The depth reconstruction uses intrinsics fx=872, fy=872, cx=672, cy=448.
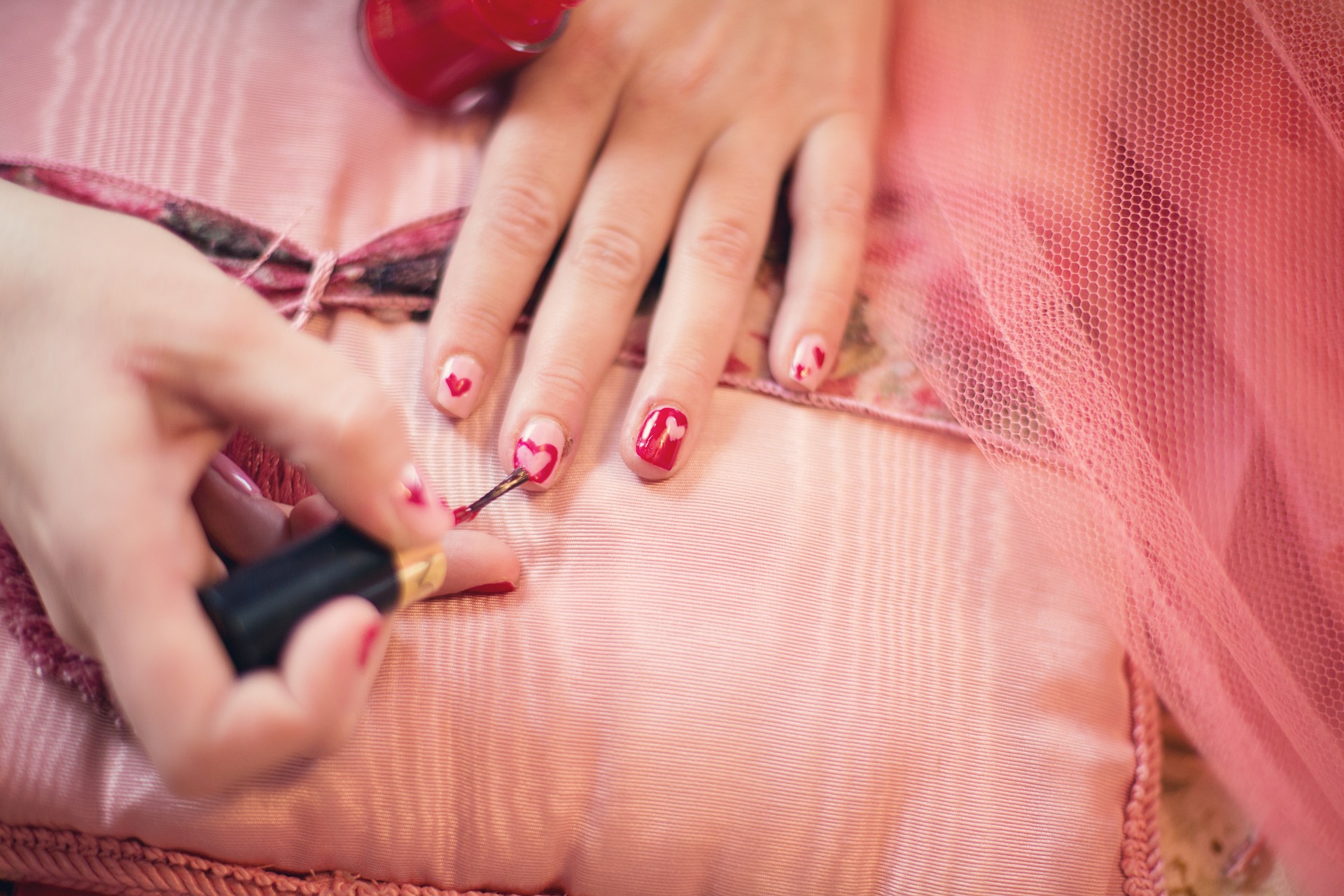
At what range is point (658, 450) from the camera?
19.5 inches

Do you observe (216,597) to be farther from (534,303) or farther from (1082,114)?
(1082,114)

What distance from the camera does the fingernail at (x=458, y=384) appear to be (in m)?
0.50

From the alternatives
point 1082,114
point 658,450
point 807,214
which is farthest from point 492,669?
point 1082,114

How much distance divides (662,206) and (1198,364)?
0.33 metres

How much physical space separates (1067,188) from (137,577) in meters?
0.52

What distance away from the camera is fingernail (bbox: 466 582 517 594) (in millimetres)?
458

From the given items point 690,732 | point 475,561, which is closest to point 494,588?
point 475,561

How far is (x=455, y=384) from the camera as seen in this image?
501 millimetres

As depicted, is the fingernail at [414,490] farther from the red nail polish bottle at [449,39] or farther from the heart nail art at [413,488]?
the red nail polish bottle at [449,39]

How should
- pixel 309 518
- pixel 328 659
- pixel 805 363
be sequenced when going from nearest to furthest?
pixel 328 659
pixel 309 518
pixel 805 363

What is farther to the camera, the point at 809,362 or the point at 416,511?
the point at 809,362

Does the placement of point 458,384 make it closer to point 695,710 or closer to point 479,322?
point 479,322

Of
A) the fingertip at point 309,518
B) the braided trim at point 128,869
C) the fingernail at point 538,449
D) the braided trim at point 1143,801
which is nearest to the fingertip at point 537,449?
the fingernail at point 538,449

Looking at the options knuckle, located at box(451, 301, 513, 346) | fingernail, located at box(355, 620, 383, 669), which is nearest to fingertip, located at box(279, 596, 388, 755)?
fingernail, located at box(355, 620, 383, 669)
